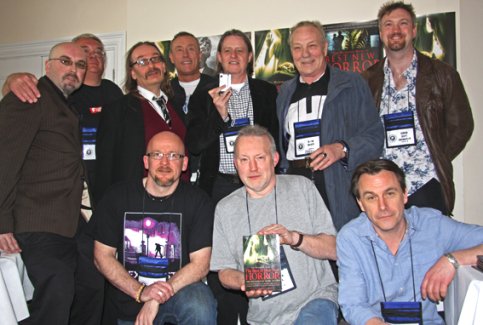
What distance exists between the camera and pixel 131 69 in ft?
12.5

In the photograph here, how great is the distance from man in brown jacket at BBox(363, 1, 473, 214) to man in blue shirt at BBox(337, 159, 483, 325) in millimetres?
901

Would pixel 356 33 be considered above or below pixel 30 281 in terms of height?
above

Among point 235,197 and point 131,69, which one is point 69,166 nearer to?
point 131,69

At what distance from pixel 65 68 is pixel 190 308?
2.04 metres

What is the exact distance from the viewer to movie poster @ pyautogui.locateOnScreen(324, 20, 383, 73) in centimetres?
492

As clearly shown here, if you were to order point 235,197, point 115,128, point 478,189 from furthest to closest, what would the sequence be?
point 478,189 → point 115,128 → point 235,197

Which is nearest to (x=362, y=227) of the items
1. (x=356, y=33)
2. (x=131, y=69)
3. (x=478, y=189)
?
(x=131, y=69)

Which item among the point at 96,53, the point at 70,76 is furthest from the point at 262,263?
the point at 96,53

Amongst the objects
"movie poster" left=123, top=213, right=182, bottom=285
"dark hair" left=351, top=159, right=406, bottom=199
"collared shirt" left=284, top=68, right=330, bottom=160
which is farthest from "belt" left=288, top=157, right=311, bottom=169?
"movie poster" left=123, top=213, right=182, bottom=285

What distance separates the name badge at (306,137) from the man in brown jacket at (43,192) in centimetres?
160

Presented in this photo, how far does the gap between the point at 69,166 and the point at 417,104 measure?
260cm

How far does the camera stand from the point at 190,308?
2.79 meters

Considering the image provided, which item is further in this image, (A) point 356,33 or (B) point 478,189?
(A) point 356,33

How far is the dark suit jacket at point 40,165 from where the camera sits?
10.1 feet
